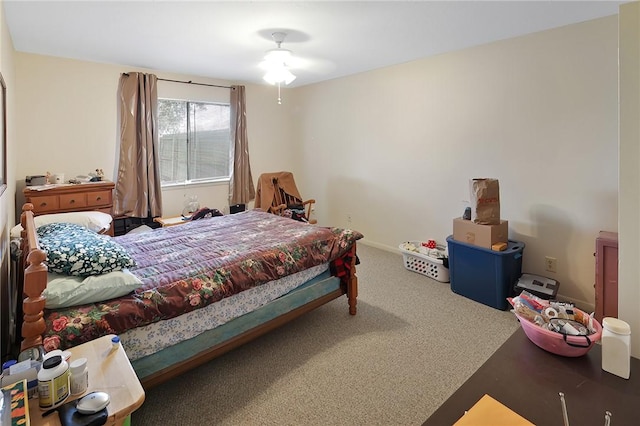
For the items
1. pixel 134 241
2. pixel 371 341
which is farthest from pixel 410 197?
pixel 134 241

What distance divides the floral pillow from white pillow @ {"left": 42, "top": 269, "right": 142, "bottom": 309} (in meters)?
0.04

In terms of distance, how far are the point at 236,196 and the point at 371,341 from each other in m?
3.33

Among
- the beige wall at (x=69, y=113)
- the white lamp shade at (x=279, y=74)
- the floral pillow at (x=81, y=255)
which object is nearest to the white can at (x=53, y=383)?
the floral pillow at (x=81, y=255)

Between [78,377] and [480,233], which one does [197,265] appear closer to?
[78,377]

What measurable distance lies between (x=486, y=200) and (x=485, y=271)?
0.62 metres

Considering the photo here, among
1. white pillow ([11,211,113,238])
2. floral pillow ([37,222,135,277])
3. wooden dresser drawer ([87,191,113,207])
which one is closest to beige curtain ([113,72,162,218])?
wooden dresser drawer ([87,191,113,207])

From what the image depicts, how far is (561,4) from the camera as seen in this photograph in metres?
2.39

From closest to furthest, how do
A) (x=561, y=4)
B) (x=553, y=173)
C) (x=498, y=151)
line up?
(x=561, y=4) < (x=553, y=173) < (x=498, y=151)

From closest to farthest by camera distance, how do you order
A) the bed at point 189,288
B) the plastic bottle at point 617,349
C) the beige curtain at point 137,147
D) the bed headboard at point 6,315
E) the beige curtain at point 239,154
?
the plastic bottle at point 617,349, the bed at point 189,288, the bed headboard at point 6,315, the beige curtain at point 137,147, the beige curtain at point 239,154

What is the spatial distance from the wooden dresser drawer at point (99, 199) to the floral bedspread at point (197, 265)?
3.89 feet

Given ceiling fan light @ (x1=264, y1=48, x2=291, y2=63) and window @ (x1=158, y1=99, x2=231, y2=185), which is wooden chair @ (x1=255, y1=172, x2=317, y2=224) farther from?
ceiling fan light @ (x1=264, y1=48, x2=291, y2=63)

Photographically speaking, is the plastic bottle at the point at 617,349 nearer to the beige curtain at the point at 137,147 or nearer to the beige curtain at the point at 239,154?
the beige curtain at the point at 137,147

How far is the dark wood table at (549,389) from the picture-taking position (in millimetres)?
872

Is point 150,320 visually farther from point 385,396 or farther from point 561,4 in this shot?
point 561,4
